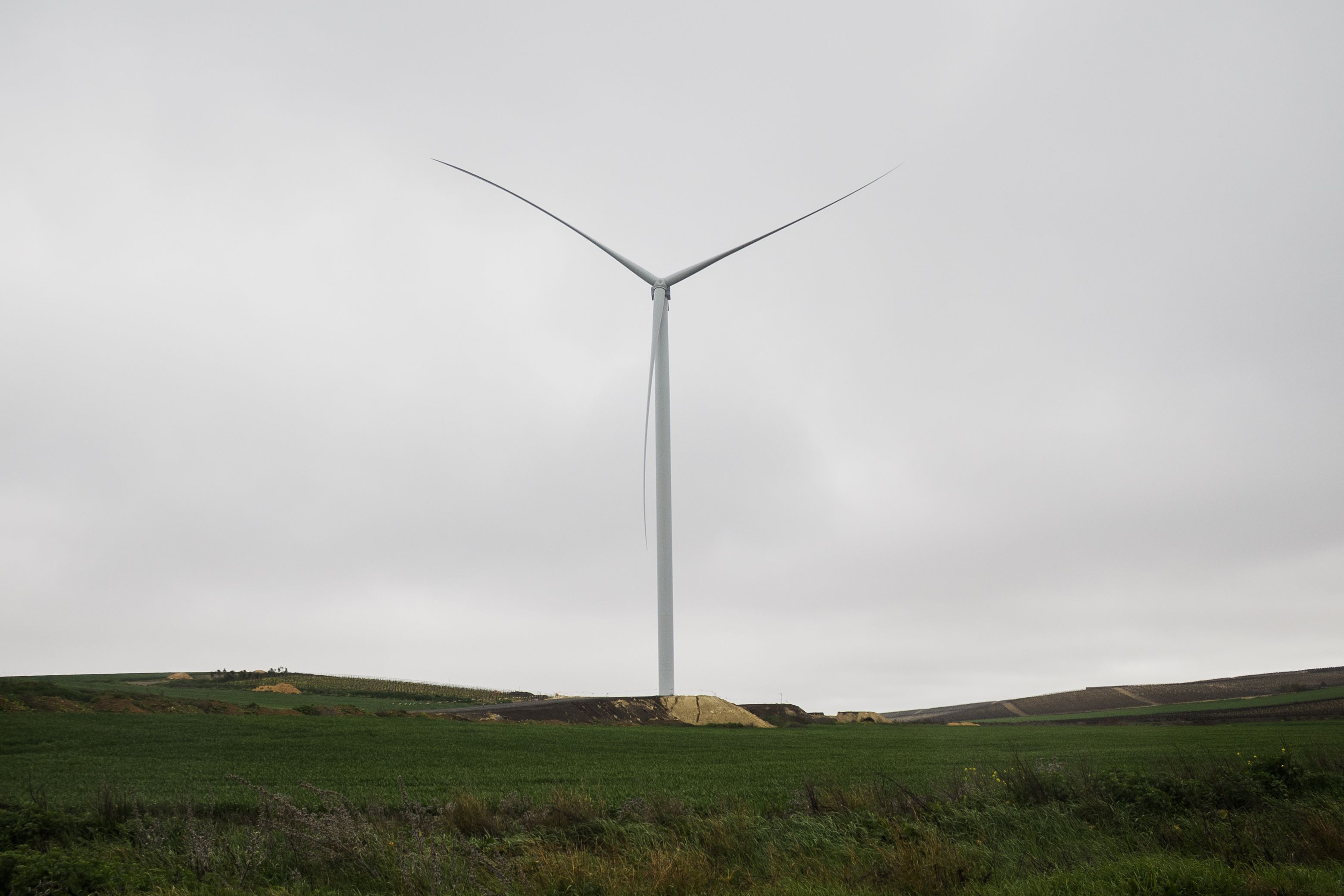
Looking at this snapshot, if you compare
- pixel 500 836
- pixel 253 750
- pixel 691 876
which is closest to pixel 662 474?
pixel 253 750

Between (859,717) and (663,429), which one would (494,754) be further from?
(859,717)

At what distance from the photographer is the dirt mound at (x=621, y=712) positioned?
6000 centimetres

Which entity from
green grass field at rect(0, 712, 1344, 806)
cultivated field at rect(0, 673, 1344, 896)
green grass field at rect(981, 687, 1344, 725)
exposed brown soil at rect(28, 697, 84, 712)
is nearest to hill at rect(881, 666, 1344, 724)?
green grass field at rect(981, 687, 1344, 725)

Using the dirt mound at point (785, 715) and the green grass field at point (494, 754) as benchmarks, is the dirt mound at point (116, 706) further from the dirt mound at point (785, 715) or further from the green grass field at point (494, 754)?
the dirt mound at point (785, 715)

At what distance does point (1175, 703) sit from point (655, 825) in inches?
3617

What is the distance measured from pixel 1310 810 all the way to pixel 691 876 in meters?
12.8

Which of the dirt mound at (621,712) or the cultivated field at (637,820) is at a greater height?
the dirt mound at (621,712)

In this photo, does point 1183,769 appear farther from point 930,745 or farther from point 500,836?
point 930,745

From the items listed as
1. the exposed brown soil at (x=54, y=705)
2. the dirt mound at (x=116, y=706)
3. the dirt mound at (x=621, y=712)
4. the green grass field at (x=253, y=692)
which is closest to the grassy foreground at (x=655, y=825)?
the exposed brown soil at (x=54, y=705)

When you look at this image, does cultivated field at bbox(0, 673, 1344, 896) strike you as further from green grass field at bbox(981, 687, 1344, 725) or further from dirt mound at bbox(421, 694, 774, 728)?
green grass field at bbox(981, 687, 1344, 725)

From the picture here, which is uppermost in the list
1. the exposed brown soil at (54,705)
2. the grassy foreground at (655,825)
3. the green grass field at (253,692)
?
the green grass field at (253,692)

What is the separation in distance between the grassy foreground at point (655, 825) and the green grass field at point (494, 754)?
0.26m

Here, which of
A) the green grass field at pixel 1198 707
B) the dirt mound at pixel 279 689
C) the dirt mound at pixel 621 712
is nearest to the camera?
the dirt mound at pixel 621 712

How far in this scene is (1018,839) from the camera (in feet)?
46.9
